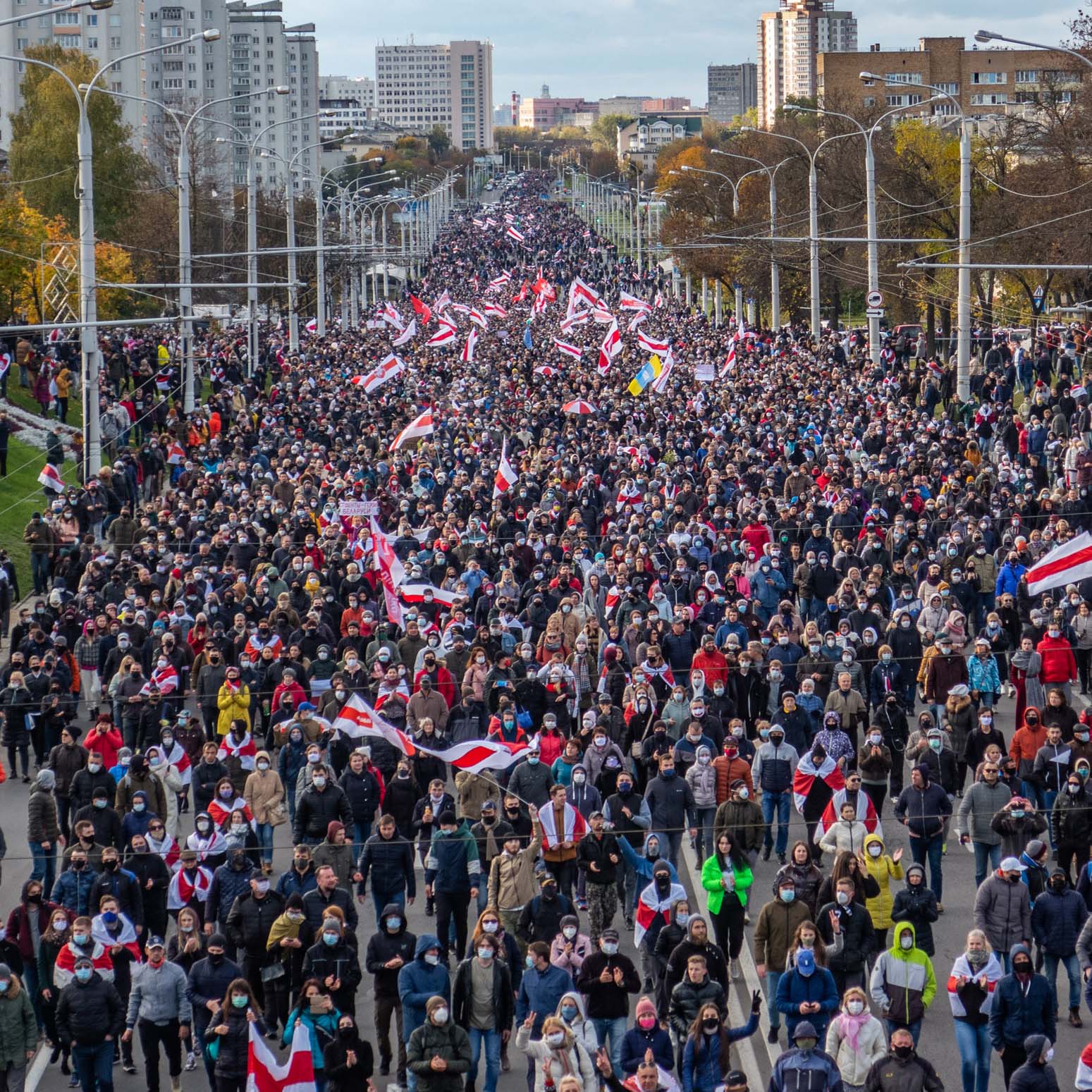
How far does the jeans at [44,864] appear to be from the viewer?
576 inches

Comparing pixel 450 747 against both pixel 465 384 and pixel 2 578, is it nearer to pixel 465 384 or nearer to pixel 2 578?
pixel 2 578

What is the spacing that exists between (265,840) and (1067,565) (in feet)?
26.9

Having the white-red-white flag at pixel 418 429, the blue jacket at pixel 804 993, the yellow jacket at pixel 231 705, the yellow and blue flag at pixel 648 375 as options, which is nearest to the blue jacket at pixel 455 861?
the blue jacket at pixel 804 993

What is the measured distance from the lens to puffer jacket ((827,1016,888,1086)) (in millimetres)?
10633

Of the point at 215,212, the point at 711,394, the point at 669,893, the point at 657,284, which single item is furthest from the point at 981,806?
the point at 657,284

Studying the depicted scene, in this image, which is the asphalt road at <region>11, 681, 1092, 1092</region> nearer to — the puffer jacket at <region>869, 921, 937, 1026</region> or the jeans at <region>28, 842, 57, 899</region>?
the jeans at <region>28, 842, 57, 899</region>

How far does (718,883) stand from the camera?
1320 cm

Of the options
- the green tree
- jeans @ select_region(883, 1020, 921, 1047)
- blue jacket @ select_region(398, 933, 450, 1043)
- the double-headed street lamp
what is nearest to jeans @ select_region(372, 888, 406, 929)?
blue jacket @ select_region(398, 933, 450, 1043)

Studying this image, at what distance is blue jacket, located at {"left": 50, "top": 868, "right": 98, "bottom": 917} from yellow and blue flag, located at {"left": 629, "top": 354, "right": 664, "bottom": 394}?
25.8 metres

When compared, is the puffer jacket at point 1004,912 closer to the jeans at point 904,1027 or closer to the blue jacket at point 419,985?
the jeans at point 904,1027

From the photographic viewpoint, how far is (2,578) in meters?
24.2

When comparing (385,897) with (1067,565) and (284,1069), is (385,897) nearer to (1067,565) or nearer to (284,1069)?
(284,1069)

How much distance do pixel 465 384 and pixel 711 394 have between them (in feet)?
22.3

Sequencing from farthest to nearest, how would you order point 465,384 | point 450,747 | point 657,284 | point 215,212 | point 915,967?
point 657,284
point 215,212
point 465,384
point 450,747
point 915,967
